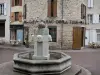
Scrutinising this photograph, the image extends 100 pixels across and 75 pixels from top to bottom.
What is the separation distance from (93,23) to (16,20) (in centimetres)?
1042

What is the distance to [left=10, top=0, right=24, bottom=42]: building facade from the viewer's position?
94.7 ft

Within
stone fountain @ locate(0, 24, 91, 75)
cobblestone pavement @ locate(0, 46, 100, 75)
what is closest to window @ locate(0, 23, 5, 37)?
cobblestone pavement @ locate(0, 46, 100, 75)

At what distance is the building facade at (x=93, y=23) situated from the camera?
28141 mm

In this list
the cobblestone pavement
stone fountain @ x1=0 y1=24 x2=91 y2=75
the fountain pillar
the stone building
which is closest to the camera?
stone fountain @ x1=0 y1=24 x2=91 y2=75

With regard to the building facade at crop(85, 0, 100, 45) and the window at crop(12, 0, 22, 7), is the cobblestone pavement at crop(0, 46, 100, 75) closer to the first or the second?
the building facade at crop(85, 0, 100, 45)

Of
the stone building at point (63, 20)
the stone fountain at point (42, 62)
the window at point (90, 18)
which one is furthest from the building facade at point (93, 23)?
the stone fountain at point (42, 62)

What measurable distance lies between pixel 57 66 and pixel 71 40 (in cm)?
1515

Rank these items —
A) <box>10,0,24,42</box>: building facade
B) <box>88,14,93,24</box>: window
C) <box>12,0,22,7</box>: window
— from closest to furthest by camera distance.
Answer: <box>88,14,93,24</box>: window, <box>10,0,24,42</box>: building facade, <box>12,0,22,7</box>: window

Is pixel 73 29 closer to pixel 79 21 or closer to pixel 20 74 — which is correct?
pixel 79 21

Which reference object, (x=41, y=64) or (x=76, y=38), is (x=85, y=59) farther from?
(x=76, y=38)

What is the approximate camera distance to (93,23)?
92.9ft

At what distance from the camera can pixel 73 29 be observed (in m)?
22.8

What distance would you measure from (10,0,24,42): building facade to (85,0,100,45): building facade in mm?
8840

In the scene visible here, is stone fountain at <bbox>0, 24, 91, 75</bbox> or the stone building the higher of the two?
the stone building
